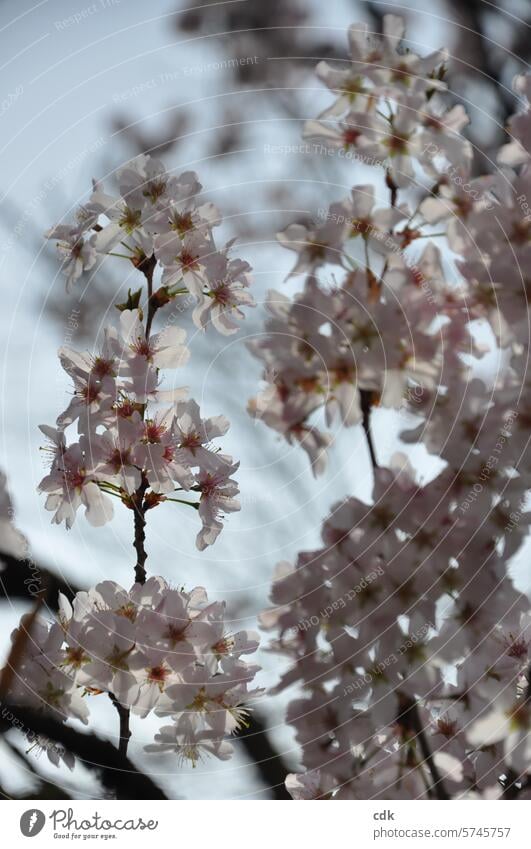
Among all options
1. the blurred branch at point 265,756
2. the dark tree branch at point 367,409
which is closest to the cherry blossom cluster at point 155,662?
the blurred branch at point 265,756

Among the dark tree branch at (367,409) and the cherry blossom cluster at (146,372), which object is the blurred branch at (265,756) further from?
the dark tree branch at (367,409)

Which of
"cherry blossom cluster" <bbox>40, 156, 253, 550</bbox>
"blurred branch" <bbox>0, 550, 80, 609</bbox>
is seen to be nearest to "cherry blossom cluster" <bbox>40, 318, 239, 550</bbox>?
"cherry blossom cluster" <bbox>40, 156, 253, 550</bbox>

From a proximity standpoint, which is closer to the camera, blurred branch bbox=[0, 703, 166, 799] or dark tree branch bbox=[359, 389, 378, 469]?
dark tree branch bbox=[359, 389, 378, 469]

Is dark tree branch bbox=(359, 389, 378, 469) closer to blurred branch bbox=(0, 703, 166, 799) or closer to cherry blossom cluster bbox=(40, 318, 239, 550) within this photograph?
cherry blossom cluster bbox=(40, 318, 239, 550)

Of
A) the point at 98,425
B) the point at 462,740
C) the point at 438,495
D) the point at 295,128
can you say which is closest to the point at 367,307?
the point at 438,495
